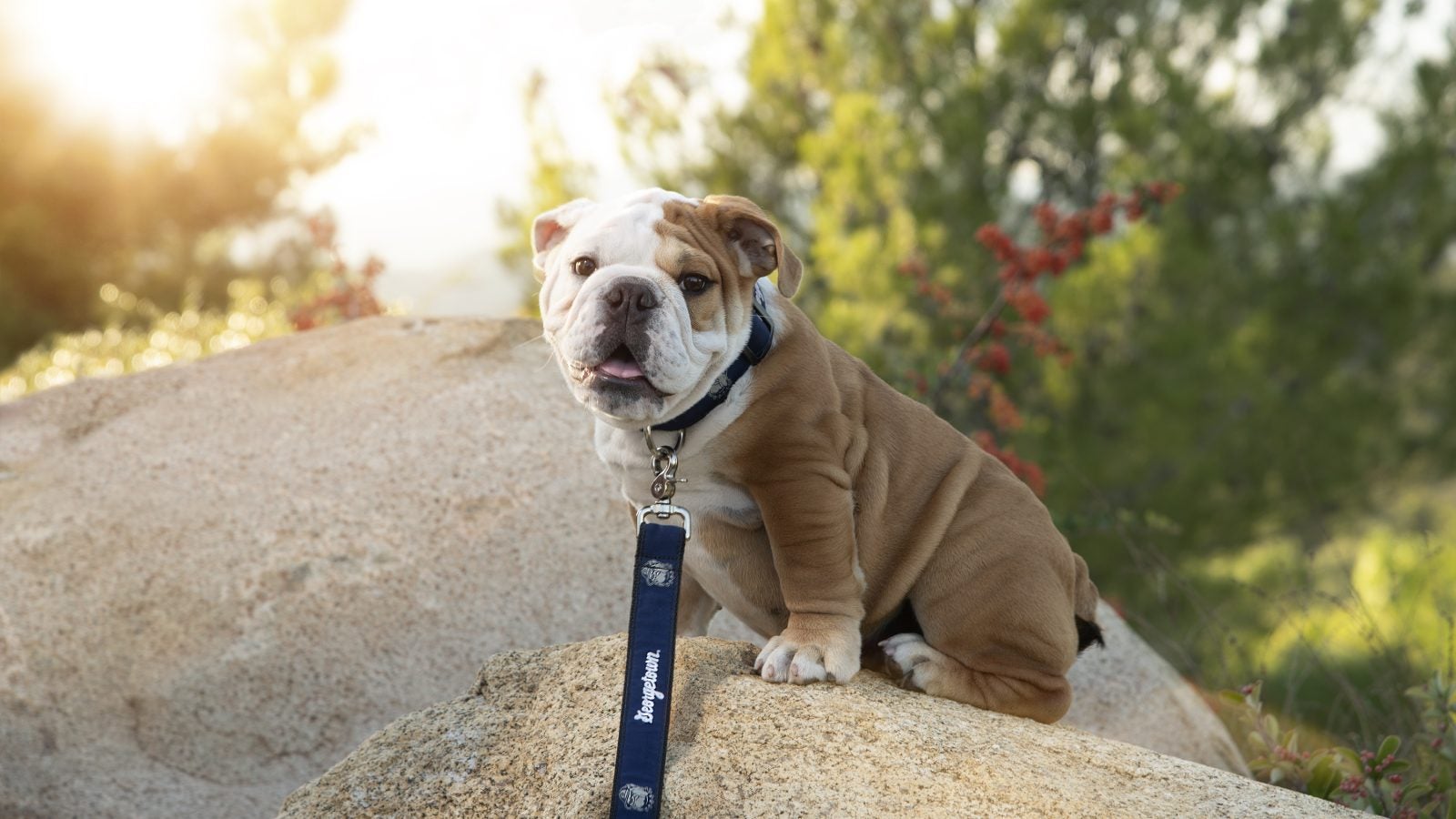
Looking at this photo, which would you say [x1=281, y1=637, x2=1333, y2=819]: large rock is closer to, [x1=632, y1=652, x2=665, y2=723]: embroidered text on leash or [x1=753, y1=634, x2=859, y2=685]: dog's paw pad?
[x1=753, y1=634, x2=859, y2=685]: dog's paw pad

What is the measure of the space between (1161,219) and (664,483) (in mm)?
10344

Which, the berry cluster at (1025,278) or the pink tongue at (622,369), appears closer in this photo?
the pink tongue at (622,369)

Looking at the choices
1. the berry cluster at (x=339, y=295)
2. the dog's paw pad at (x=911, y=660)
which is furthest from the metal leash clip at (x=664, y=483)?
the berry cluster at (x=339, y=295)

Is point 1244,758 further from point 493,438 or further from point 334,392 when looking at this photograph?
point 334,392

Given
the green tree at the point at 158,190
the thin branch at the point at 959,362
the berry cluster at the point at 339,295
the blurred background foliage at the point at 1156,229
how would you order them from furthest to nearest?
the green tree at the point at 158,190
the blurred background foliage at the point at 1156,229
the berry cluster at the point at 339,295
the thin branch at the point at 959,362

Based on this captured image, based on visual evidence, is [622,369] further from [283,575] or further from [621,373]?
[283,575]

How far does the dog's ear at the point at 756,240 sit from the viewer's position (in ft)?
10.2

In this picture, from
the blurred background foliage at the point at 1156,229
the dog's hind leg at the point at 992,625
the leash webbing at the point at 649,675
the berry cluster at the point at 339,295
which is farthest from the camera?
the blurred background foliage at the point at 1156,229

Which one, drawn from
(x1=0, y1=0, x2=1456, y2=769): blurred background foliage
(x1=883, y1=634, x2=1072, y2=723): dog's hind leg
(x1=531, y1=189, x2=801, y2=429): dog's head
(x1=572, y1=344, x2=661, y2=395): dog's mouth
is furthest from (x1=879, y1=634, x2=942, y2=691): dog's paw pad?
(x1=0, y1=0, x2=1456, y2=769): blurred background foliage

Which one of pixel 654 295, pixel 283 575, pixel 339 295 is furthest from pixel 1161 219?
pixel 654 295

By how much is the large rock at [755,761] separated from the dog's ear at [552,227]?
1111 millimetres

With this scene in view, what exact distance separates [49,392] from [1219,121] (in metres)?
11.5

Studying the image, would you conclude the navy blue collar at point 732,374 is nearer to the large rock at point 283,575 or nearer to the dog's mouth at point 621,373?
the dog's mouth at point 621,373

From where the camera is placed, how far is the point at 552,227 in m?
3.42
